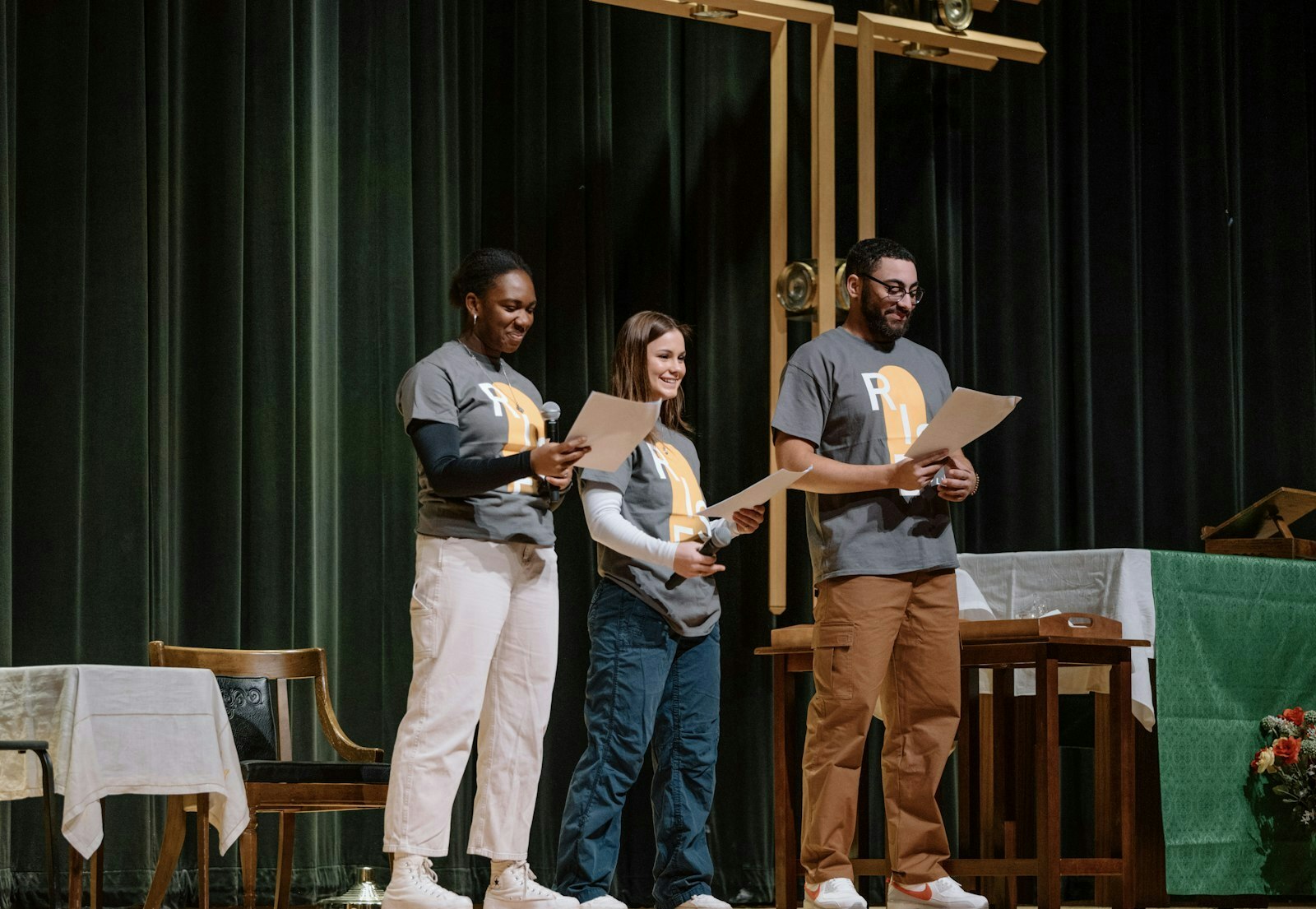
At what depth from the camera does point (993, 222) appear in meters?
5.08

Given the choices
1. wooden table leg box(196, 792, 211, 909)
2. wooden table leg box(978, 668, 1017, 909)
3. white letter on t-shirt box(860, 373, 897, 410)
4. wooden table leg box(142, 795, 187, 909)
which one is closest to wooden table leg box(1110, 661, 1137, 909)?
wooden table leg box(978, 668, 1017, 909)

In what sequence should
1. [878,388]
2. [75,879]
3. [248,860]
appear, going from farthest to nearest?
1. [248,860]
2. [75,879]
3. [878,388]

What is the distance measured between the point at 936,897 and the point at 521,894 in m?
0.75

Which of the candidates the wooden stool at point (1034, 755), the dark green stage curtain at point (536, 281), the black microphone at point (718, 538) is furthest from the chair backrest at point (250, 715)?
the black microphone at point (718, 538)

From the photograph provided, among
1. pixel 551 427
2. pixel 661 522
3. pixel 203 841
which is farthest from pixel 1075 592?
pixel 203 841

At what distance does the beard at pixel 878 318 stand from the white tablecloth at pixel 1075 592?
2.42 feet

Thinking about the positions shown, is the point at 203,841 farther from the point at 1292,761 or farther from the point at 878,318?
the point at 1292,761

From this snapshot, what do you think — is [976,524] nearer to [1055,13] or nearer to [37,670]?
[1055,13]

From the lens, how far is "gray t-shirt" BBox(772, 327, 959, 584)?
2.92 meters

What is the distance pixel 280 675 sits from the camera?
388 cm

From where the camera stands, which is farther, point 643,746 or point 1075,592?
point 1075,592

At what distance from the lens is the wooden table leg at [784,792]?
10.7ft

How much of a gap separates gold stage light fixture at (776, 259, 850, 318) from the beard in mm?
1118

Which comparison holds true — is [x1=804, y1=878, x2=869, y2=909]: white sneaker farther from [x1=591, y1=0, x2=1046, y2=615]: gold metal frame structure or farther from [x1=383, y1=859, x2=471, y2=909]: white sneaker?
[x1=591, y1=0, x2=1046, y2=615]: gold metal frame structure
